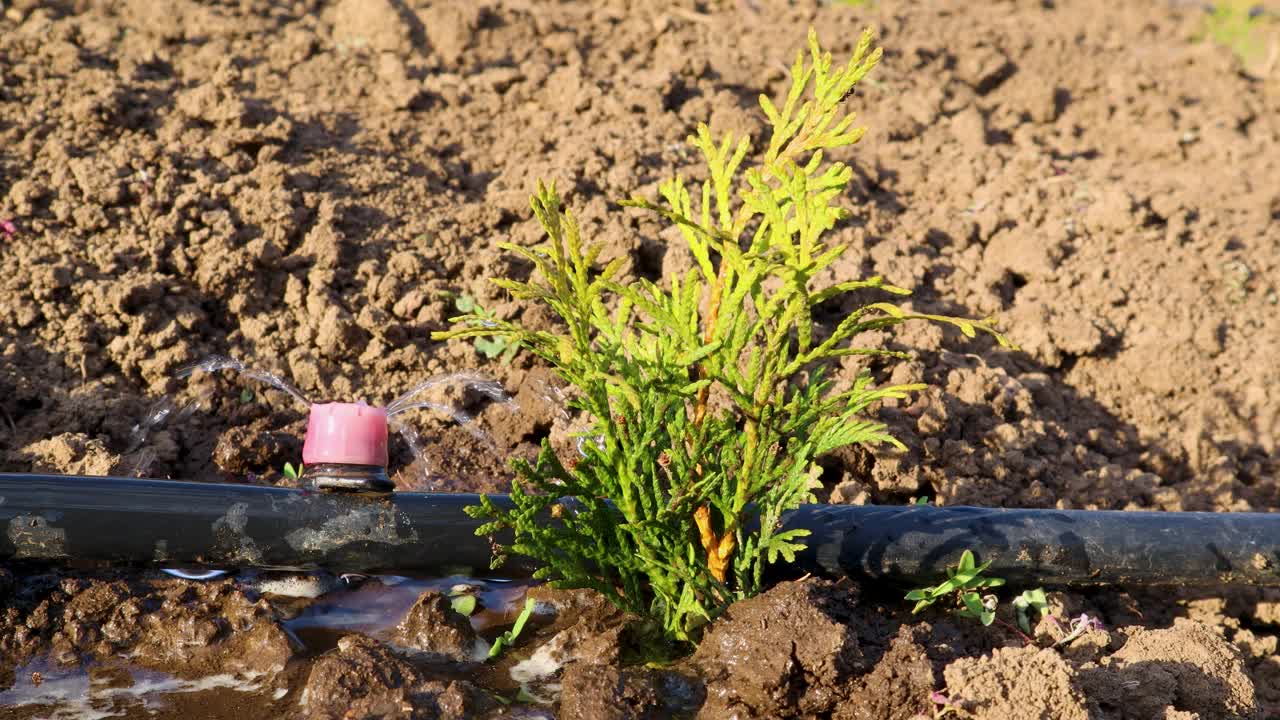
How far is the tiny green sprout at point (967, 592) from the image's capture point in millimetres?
2928

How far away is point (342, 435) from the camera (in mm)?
2842

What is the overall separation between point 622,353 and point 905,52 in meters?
4.38

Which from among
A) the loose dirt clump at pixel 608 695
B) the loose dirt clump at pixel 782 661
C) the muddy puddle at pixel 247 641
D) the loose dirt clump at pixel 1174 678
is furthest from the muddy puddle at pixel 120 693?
the loose dirt clump at pixel 1174 678

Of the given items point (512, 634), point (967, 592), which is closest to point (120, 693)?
point (512, 634)

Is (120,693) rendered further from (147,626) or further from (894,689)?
(894,689)

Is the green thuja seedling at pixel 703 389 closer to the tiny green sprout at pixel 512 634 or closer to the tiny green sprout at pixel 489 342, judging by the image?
the tiny green sprout at pixel 512 634

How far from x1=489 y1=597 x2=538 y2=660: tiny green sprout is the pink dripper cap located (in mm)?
576

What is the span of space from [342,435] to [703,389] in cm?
101

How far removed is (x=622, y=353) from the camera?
2514mm

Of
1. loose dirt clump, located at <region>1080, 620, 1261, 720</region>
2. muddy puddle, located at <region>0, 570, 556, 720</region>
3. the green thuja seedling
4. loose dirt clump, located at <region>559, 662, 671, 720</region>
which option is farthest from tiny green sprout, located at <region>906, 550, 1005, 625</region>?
muddy puddle, located at <region>0, 570, 556, 720</region>

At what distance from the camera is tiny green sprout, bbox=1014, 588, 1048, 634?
9.96 ft

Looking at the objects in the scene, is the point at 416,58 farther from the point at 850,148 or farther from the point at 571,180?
the point at 850,148

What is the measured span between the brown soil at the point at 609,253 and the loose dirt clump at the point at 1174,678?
0.01 meters

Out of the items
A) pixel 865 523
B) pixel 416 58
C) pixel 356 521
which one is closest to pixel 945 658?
pixel 865 523
